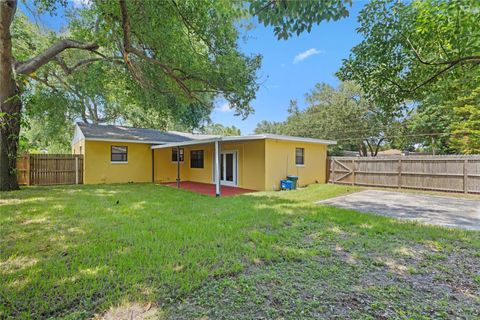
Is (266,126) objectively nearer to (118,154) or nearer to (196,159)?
(196,159)

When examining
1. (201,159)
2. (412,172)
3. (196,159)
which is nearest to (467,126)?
(412,172)

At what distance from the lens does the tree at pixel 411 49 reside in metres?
3.57

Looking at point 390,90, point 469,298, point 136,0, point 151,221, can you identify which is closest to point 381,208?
point 390,90

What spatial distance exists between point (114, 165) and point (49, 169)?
2.76m

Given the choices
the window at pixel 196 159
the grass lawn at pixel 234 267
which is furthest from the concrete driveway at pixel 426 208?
the window at pixel 196 159

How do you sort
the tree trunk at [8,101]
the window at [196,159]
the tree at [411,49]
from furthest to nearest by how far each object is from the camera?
the window at [196,159] → the tree trunk at [8,101] → the tree at [411,49]

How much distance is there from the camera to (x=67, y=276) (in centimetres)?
281

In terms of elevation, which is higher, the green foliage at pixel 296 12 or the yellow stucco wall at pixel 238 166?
the green foliage at pixel 296 12

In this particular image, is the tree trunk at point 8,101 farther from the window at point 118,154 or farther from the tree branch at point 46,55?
the window at point 118,154

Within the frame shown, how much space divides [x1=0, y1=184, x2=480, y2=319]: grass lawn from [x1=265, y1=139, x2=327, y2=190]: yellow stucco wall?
17.0ft

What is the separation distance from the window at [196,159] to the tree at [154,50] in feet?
14.2

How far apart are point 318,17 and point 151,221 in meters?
4.81

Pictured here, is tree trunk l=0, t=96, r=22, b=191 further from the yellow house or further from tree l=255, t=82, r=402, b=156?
tree l=255, t=82, r=402, b=156

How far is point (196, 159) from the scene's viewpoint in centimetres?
1486
